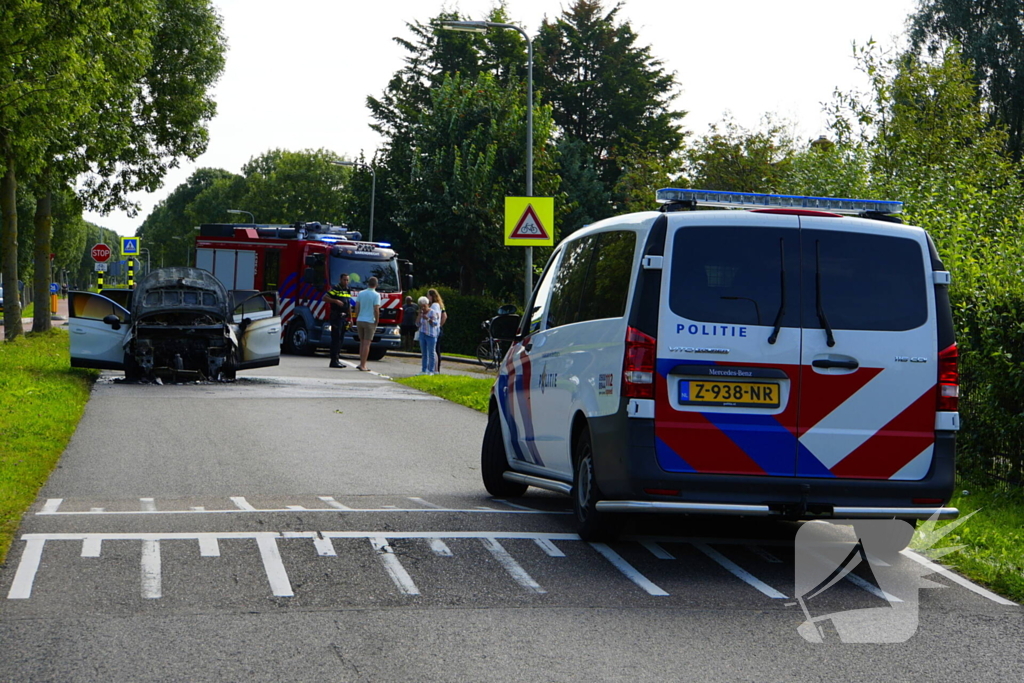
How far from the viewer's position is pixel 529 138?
24547 mm

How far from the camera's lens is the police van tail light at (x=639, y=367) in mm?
6953

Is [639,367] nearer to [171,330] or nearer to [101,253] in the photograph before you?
[171,330]

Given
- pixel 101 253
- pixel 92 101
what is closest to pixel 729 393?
pixel 92 101

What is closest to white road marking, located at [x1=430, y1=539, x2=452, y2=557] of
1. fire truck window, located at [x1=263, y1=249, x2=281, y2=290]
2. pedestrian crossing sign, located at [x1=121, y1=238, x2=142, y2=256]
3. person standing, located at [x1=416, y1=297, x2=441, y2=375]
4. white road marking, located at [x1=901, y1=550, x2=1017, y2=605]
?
white road marking, located at [x1=901, y1=550, x2=1017, y2=605]

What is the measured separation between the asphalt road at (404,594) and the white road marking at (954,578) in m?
0.03

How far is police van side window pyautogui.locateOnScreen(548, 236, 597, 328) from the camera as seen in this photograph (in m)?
8.31

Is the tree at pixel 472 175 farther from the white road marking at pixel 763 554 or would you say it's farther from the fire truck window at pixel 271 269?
the white road marking at pixel 763 554

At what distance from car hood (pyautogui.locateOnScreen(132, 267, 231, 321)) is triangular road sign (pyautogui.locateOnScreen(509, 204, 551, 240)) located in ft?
16.6

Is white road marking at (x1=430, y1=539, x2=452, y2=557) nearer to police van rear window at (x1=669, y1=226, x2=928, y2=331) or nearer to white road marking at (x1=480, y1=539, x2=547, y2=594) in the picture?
white road marking at (x1=480, y1=539, x2=547, y2=594)

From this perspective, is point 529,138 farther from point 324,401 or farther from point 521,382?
point 521,382

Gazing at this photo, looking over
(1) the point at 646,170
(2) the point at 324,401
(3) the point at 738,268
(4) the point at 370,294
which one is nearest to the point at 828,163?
(4) the point at 370,294

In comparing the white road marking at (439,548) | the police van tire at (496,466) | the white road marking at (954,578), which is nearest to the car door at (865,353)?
the white road marking at (954,578)

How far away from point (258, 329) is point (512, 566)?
48.8 feet

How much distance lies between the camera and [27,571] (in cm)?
671
